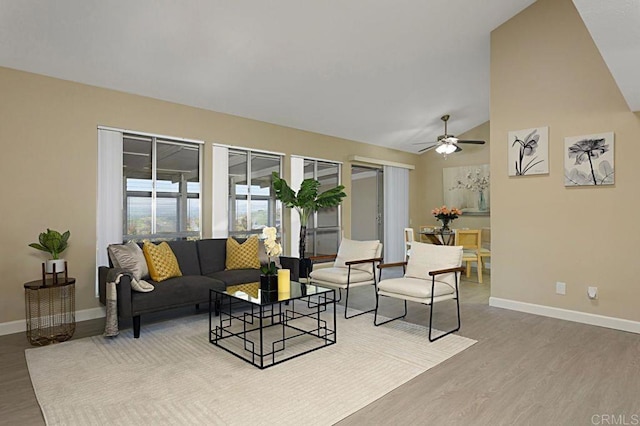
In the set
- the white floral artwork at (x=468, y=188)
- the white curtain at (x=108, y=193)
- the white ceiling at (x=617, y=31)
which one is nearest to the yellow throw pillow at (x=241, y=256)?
the white curtain at (x=108, y=193)

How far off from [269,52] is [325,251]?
4.18 m

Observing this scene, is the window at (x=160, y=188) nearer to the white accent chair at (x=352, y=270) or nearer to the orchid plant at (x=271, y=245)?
the white accent chair at (x=352, y=270)

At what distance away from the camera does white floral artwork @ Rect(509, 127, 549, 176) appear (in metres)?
4.52

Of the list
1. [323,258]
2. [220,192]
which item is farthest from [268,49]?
[323,258]

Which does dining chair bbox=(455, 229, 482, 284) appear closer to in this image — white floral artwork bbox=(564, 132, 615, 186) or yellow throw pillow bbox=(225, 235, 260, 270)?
white floral artwork bbox=(564, 132, 615, 186)

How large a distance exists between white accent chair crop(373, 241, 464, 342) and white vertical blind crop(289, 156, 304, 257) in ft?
8.89

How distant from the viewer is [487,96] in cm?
700

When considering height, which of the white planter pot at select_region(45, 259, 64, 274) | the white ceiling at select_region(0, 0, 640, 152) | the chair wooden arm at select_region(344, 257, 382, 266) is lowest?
the chair wooden arm at select_region(344, 257, 382, 266)

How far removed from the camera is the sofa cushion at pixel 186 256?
468 cm

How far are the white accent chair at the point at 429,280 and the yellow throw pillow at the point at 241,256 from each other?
183cm

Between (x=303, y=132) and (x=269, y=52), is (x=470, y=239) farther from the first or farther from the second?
(x=269, y=52)

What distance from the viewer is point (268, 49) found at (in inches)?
173

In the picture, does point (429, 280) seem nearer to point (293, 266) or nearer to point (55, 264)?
point (293, 266)

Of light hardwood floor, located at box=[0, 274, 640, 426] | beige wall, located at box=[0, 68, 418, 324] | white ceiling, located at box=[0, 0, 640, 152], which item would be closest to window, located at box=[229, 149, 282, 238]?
white ceiling, located at box=[0, 0, 640, 152]
